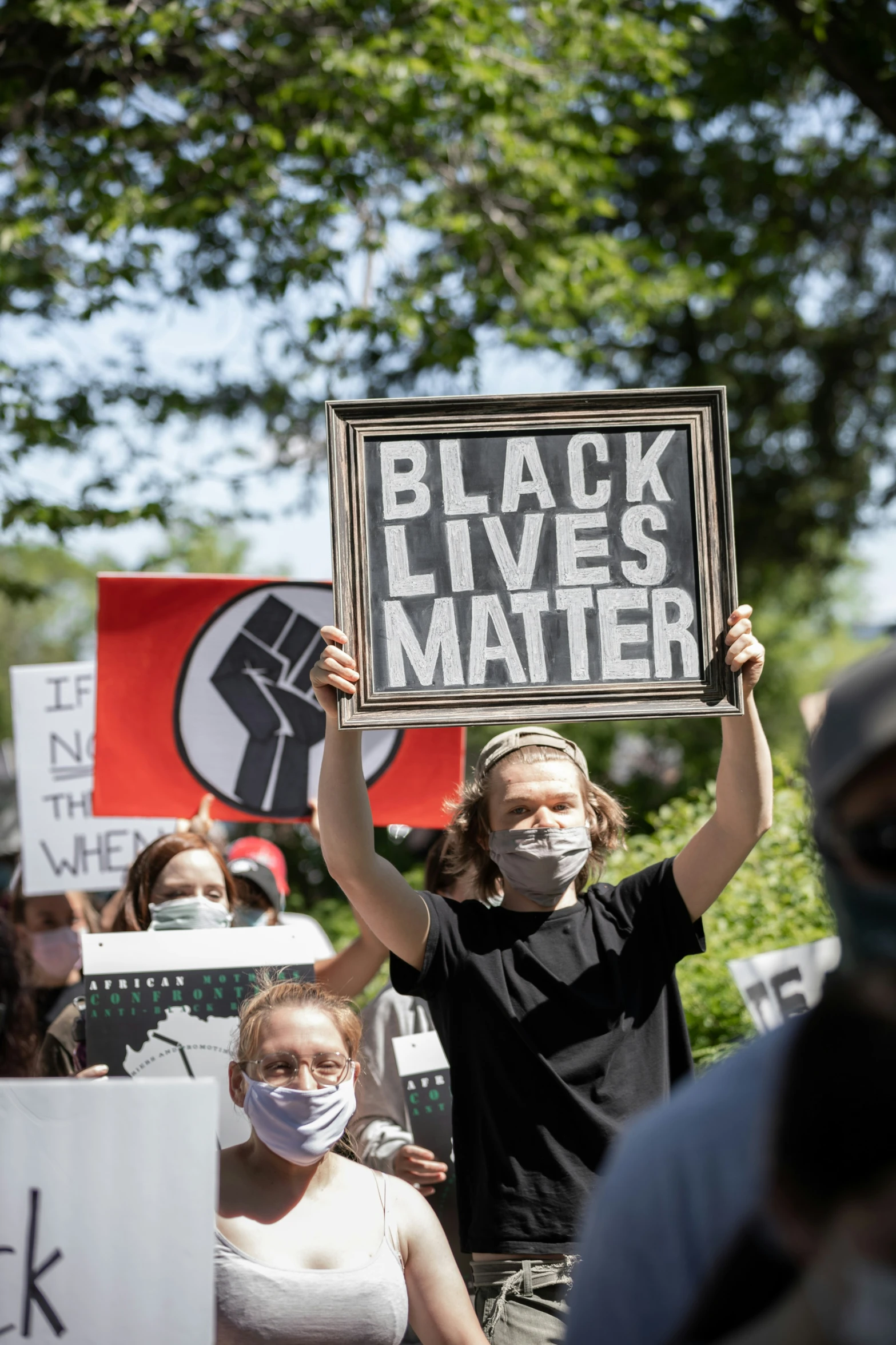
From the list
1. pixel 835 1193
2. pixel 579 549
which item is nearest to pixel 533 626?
pixel 579 549

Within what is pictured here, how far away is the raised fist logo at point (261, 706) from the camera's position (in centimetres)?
461

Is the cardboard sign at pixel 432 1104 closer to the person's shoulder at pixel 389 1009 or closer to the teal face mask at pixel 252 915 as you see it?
the person's shoulder at pixel 389 1009

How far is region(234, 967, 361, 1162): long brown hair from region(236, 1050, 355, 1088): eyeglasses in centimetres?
3

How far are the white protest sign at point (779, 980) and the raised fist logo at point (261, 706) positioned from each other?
151cm

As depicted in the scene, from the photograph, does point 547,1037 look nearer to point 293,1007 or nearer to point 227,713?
point 293,1007

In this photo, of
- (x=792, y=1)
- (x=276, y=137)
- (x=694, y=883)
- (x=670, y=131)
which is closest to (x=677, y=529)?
(x=694, y=883)

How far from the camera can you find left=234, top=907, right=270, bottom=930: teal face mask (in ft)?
14.1

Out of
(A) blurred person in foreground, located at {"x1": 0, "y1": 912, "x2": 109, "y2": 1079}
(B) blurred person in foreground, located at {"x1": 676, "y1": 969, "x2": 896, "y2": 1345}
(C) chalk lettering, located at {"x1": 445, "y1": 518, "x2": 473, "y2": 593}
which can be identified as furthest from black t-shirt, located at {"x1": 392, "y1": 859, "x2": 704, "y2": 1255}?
(B) blurred person in foreground, located at {"x1": 676, "y1": 969, "x2": 896, "y2": 1345}

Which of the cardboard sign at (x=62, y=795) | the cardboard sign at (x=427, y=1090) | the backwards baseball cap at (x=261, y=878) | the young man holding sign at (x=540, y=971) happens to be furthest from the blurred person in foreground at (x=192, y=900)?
the cardboard sign at (x=62, y=795)

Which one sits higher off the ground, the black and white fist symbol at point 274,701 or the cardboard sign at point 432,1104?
the black and white fist symbol at point 274,701

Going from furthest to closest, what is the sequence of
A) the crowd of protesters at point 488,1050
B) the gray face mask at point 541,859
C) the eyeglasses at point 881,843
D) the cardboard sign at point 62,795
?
the cardboard sign at point 62,795, the gray face mask at point 541,859, the crowd of protesters at point 488,1050, the eyeglasses at point 881,843

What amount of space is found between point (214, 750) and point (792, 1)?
613cm

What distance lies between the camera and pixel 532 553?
2809mm

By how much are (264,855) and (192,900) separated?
44.6 inches
